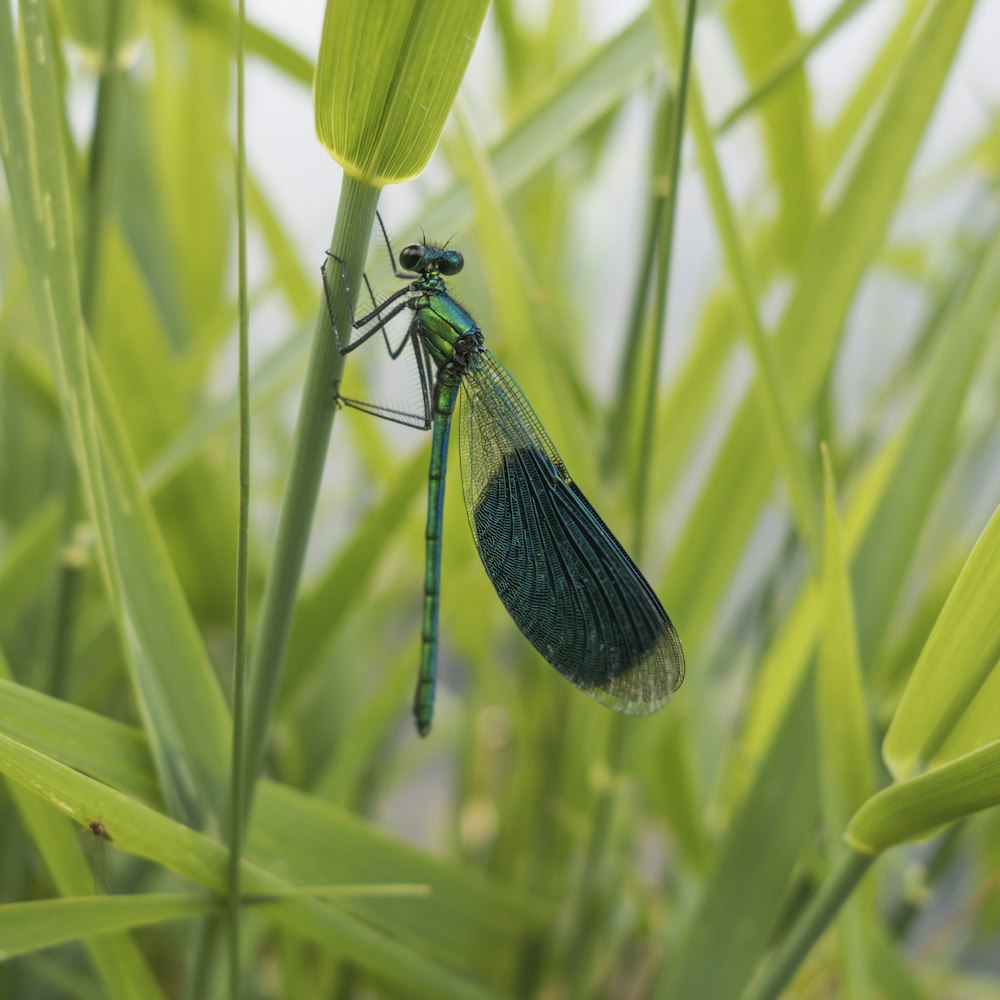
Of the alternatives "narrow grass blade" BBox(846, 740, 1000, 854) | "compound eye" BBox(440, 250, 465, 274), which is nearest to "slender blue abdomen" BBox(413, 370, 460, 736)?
"compound eye" BBox(440, 250, 465, 274)

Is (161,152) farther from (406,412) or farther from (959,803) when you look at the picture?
(959,803)

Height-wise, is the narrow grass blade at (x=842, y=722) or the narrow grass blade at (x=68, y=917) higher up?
the narrow grass blade at (x=842, y=722)

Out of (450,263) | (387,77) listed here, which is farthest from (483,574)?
(387,77)

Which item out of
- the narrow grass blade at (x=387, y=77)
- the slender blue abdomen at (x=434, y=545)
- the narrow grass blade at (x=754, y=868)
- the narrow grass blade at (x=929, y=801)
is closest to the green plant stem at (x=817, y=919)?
the narrow grass blade at (x=929, y=801)

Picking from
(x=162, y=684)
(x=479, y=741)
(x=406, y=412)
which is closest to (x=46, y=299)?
(x=162, y=684)

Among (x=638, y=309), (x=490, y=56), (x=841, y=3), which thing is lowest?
(x=638, y=309)

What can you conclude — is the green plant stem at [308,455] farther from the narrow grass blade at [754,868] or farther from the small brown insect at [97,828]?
the narrow grass blade at [754,868]
